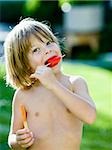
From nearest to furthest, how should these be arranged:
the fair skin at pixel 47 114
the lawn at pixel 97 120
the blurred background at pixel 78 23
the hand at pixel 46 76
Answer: the hand at pixel 46 76 → the fair skin at pixel 47 114 → the lawn at pixel 97 120 → the blurred background at pixel 78 23

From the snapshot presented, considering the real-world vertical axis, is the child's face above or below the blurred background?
above

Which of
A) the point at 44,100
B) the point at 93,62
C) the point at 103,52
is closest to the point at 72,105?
the point at 44,100

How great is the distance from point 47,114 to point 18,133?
0.14 meters

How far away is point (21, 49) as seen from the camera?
2.43m

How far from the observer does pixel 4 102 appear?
367 cm

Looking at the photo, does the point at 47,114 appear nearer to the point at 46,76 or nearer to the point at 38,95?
the point at 38,95

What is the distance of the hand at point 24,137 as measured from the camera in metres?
2.33

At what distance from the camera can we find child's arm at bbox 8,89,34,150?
7.67 ft

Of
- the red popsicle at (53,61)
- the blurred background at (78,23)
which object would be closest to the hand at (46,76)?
the red popsicle at (53,61)

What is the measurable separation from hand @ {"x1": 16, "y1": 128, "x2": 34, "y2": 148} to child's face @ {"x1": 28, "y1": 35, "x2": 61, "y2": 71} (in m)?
0.26

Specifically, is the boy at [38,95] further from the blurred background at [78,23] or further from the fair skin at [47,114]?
the blurred background at [78,23]

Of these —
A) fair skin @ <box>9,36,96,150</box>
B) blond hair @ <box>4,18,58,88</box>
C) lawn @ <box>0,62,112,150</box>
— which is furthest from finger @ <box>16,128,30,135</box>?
lawn @ <box>0,62,112,150</box>

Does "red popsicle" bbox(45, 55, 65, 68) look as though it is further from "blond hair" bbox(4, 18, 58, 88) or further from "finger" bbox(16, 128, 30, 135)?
"finger" bbox(16, 128, 30, 135)

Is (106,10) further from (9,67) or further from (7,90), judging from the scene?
(9,67)
